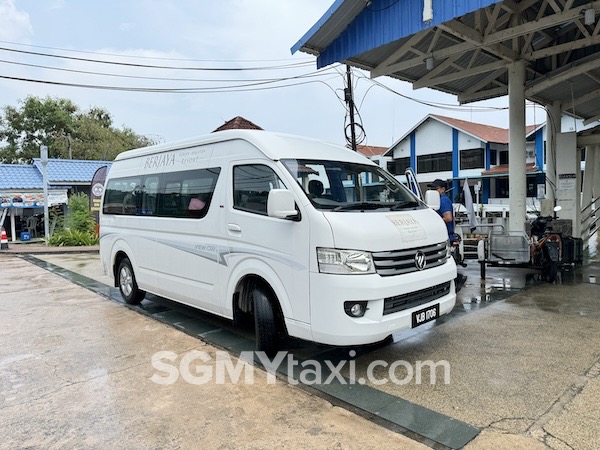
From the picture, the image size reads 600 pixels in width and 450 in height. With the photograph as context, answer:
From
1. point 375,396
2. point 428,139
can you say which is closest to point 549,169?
point 375,396

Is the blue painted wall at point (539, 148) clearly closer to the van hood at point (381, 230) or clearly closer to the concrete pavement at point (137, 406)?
the van hood at point (381, 230)

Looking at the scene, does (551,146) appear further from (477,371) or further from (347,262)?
(347,262)

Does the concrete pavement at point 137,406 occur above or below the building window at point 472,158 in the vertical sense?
below

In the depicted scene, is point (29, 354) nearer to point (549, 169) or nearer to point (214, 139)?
point (214, 139)

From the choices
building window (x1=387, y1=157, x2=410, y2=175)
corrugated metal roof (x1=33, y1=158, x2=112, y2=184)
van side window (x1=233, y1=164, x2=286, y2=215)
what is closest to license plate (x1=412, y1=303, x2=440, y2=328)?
van side window (x1=233, y1=164, x2=286, y2=215)

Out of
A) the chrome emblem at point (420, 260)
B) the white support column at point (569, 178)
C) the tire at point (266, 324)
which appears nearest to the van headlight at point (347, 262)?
the chrome emblem at point (420, 260)

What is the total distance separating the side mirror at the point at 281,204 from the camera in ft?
12.3

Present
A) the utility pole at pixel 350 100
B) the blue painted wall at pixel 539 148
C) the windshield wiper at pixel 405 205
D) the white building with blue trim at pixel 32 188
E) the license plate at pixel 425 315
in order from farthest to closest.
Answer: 1. the blue painted wall at pixel 539 148
2. the white building with blue trim at pixel 32 188
3. the utility pole at pixel 350 100
4. the windshield wiper at pixel 405 205
5. the license plate at pixel 425 315

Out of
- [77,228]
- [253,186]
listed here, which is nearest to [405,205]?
[253,186]

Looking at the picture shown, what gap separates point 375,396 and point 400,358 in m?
0.87

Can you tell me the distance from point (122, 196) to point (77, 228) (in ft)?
42.3

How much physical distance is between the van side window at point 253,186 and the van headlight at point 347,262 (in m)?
0.89

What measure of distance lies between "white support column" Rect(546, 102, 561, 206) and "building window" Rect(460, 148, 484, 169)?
18430 millimetres

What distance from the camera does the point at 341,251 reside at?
3615 millimetres
